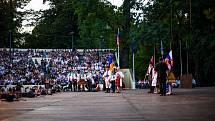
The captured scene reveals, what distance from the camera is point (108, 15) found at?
6169cm

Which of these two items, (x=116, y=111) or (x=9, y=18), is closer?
(x=116, y=111)

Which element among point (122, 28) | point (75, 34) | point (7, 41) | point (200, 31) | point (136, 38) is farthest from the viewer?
point (75, 34)

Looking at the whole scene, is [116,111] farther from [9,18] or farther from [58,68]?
[9,18]

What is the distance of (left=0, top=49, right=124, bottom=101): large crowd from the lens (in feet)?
161

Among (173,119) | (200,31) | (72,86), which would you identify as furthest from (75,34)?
(173,119)

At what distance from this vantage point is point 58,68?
196 ft

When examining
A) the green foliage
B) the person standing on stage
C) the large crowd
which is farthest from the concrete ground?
the green foliage

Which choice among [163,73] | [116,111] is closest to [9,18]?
[163,73]

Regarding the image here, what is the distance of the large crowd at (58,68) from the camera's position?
49.1 m

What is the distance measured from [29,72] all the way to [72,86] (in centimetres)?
941

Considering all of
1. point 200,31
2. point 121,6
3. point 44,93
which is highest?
point 121,6

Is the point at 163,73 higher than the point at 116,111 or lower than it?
higher

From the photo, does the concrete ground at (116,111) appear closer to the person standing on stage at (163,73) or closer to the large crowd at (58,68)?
the person standing on stage at (163,73)

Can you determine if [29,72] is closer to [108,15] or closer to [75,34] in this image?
[108,15]
